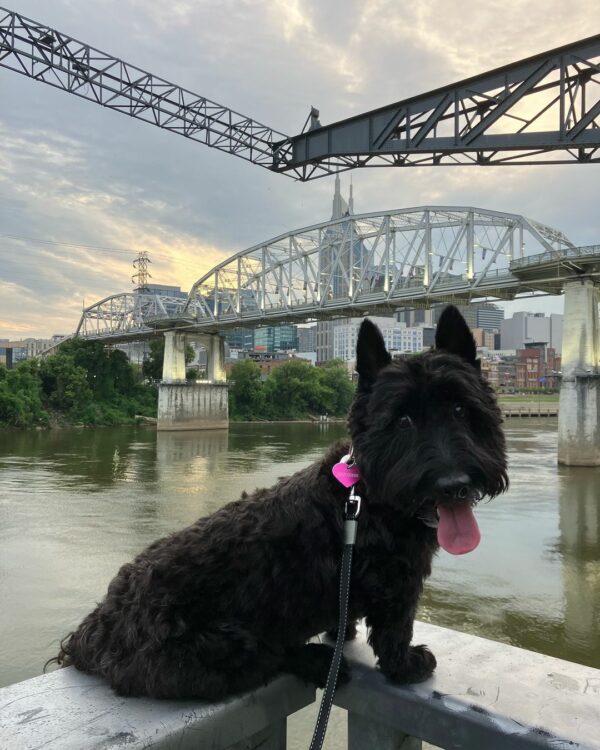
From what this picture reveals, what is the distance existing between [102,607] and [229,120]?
20.9m

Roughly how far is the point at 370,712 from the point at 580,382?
30611mm

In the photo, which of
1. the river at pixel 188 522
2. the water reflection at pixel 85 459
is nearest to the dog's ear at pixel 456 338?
the river at pixel 188 522

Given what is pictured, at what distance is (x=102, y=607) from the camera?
6.77 feet

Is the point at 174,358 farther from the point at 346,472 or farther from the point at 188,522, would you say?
the point at 346,472

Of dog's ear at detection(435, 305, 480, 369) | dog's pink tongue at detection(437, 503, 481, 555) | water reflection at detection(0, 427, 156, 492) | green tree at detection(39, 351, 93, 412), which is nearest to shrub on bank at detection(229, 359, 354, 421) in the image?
green tree at detection(39, 351, 93, 412)

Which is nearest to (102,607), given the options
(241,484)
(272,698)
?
(272,698)

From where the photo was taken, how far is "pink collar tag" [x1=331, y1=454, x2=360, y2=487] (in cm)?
193

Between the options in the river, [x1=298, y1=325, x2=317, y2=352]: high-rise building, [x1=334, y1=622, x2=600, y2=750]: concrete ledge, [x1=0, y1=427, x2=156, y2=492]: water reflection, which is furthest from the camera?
[x1=298, y1=325, x2=317, y2=352]: high-rise building

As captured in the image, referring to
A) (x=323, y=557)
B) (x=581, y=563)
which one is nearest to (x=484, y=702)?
(x=323, y=557)

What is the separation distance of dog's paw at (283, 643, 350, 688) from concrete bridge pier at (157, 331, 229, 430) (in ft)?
188

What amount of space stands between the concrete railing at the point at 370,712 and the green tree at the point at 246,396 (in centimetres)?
7120

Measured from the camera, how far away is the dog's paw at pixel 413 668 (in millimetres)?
1915

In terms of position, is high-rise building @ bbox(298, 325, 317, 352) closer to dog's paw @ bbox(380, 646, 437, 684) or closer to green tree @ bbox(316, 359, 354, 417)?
green tree @ bbox(316, 359, 354, 417)

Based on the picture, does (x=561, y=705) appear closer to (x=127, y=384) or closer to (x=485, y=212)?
(x=485, y=212)
